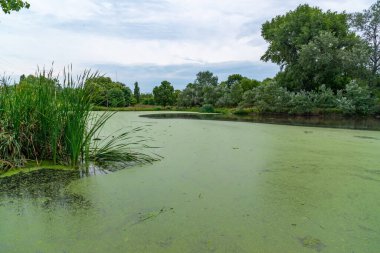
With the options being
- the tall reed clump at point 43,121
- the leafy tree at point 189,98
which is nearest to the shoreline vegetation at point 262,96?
the tall reed clump at point 43,121

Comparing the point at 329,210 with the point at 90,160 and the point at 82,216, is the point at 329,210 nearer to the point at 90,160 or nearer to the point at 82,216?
the point at 82,216

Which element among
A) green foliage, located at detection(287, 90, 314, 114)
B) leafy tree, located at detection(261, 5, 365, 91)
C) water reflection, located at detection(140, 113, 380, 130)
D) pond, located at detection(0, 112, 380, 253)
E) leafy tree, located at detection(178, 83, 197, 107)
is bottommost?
pond, located at detection(0, 112, 380, 253)

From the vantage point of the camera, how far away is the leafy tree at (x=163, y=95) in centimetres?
3675

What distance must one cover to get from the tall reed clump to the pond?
14.9 inches

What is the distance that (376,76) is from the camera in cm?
1448

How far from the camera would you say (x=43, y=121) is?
2.79 meters

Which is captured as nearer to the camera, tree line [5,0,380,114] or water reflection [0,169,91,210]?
water reflection [0,169,91,210]

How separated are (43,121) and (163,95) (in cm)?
3415

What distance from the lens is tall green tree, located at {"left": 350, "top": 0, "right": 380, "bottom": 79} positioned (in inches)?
599

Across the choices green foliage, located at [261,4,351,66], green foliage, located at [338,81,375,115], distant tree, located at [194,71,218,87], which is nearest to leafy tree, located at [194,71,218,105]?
distant tree, located at [194,71,218,87]

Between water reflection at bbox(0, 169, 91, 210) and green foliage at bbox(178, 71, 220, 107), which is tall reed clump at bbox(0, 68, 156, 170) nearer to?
water reflection at bbox(0, 169, 91, 210)

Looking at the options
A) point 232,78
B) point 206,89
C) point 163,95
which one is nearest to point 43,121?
point 206,89

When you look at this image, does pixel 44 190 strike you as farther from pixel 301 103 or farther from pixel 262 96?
pixel 262 96

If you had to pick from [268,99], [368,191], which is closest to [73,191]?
[368,191]
